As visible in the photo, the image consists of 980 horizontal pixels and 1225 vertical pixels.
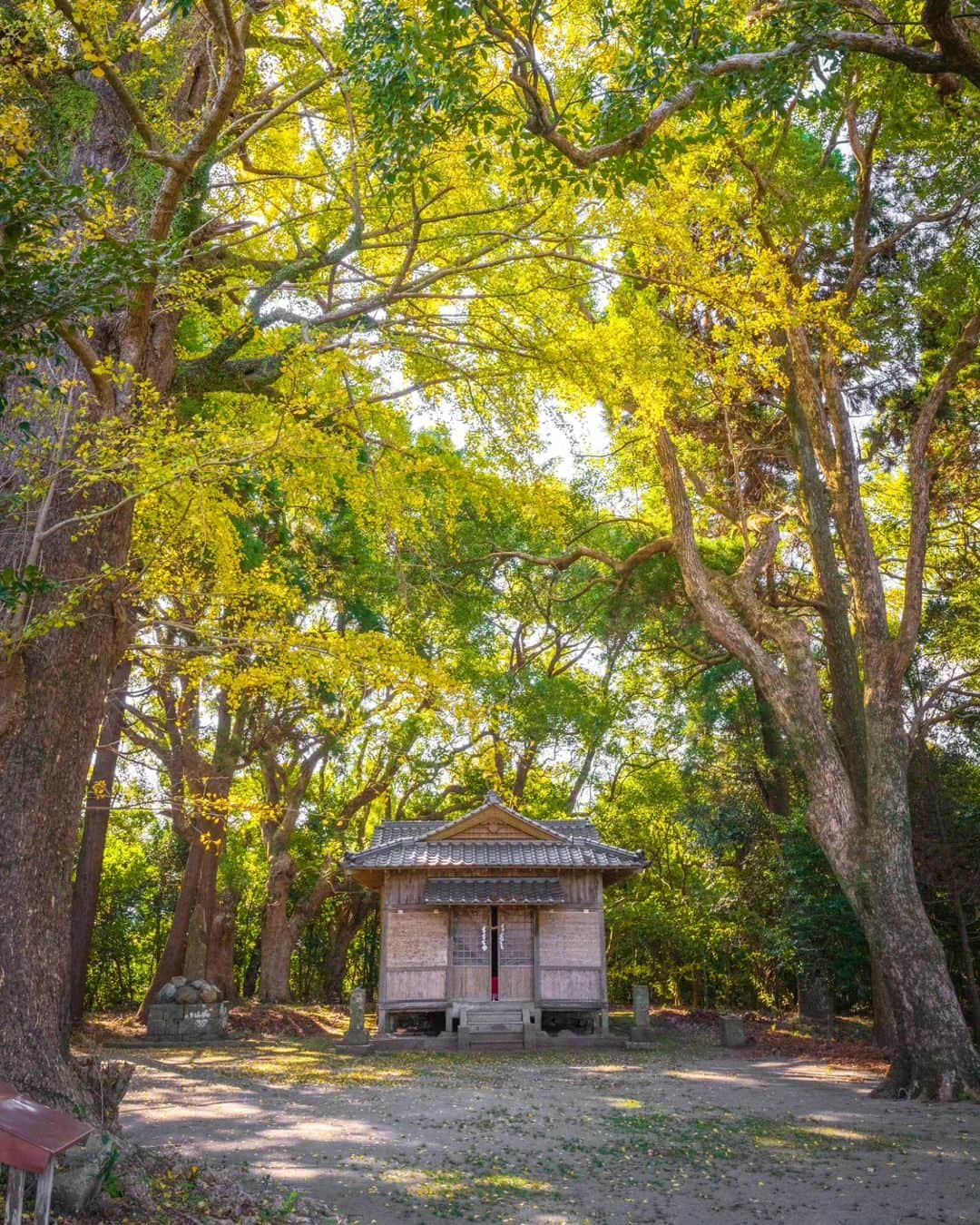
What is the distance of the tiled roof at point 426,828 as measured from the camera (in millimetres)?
17281

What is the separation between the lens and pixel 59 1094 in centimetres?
472

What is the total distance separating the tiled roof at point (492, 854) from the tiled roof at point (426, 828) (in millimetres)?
440

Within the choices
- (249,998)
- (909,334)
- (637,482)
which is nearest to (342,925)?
(249,998)

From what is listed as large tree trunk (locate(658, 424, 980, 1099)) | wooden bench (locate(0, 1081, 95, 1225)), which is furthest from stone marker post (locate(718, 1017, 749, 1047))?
wooden bench (locate(0, 1081, 95, 1225))

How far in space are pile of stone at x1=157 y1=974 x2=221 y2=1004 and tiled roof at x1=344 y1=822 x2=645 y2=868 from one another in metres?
3.26

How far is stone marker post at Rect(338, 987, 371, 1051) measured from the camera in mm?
14375

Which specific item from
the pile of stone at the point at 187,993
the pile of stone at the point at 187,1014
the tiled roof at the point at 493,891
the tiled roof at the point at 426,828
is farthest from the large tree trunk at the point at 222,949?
the tiled roof at the point at 493,891

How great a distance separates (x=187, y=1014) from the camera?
1509 cm

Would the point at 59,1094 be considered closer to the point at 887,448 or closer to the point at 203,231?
the point at 203,231

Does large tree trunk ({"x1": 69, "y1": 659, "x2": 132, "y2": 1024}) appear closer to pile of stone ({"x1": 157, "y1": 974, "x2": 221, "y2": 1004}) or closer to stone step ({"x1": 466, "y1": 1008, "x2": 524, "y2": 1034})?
pile of stone ({"x1": 157, "y1": 974, "x2": 221, "y2": 1004})

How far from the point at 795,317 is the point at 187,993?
1438 cm

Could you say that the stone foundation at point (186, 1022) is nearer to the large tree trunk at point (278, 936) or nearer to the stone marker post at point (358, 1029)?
the stone marker post at point (358, 1029)

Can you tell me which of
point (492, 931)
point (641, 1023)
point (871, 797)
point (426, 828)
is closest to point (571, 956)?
point (492, 931)

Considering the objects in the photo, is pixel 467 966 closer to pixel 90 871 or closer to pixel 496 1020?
pixel 496 1020
